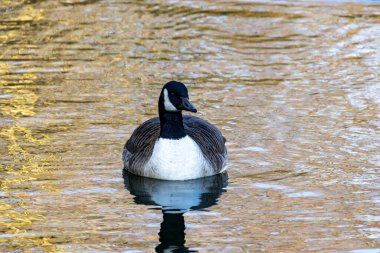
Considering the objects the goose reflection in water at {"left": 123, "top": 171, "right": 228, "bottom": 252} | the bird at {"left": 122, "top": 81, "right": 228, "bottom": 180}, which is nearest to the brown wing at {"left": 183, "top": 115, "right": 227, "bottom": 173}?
the bird at {"left": 122, "top": 81, "right": 228, "bottom": 180}

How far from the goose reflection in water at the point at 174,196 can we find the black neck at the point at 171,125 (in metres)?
0.58

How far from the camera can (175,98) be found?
1400 cm

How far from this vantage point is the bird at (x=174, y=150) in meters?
14.1

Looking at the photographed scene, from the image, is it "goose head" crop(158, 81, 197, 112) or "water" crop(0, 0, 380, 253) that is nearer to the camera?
"water" crop(0, 0, 380, 253)

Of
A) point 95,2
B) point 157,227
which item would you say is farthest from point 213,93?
point 95,2

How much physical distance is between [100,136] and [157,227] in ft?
13.3

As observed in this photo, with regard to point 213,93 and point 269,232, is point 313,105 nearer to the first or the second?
point 213,93

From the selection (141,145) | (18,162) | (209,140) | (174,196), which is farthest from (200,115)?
(174,196)

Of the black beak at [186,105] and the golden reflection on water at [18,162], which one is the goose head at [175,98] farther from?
the golden reflection on water at [18,162]

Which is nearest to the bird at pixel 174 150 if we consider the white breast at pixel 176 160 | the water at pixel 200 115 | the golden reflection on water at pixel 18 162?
the white breast at pixel 176 160

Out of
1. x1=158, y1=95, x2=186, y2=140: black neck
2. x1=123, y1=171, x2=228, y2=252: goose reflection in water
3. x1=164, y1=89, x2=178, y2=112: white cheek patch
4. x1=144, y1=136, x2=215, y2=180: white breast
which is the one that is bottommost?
x1=123, y1=171, x2=228, y2=252: goose reflection in water

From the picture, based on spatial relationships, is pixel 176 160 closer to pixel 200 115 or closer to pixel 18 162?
pixel 18 162

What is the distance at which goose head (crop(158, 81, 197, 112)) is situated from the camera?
13891 mm

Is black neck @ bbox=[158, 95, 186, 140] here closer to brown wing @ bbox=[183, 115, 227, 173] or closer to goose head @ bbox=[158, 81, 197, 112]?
goose head @ bbox=[158, 81, 197, 112]
